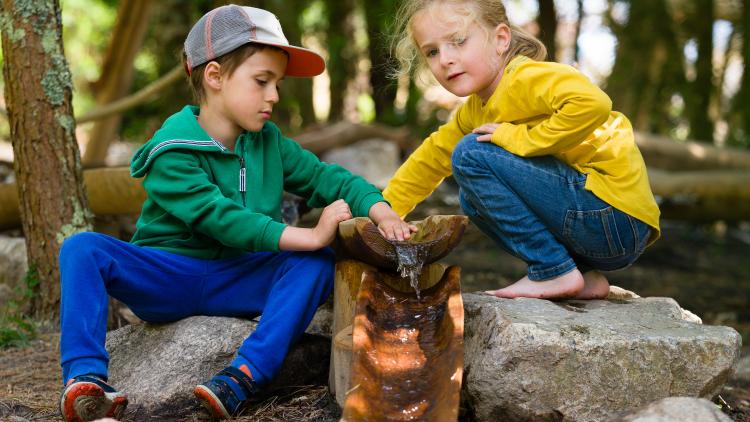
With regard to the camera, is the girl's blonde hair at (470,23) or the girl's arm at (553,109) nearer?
the girl's arm at (553,109)

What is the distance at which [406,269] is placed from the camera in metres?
2.88

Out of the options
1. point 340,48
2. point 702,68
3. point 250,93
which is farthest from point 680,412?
point 340,48

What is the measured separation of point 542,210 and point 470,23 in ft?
2.55

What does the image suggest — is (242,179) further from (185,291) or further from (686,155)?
(686,155)

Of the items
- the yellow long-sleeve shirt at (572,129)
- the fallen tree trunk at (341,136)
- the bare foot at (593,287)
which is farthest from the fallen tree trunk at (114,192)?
the fallen tree trunk at (341,136)

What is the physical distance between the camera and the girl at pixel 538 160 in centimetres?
305

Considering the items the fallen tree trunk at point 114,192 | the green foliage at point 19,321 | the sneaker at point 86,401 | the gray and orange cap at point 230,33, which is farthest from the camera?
the fallen tree trunk at point 114,192

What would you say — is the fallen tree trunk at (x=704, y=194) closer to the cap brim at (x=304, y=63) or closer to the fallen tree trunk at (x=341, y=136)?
the fallen tree trunk at (x=341, y=136)

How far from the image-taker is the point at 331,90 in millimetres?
12305

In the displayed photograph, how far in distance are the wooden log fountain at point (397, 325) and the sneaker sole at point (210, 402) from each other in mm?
369

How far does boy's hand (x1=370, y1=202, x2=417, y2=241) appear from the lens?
2994 millimetres

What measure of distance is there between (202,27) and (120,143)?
40.0ft

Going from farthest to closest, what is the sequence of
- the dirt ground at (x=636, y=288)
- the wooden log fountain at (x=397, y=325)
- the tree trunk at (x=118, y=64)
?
the tree trunk at (x=118, y=64) < the dirt ground at (x=636, y=288) < the wooden log fountain at (x=397, y=325)

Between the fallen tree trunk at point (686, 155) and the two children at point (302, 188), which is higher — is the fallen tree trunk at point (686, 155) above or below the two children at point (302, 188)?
below
